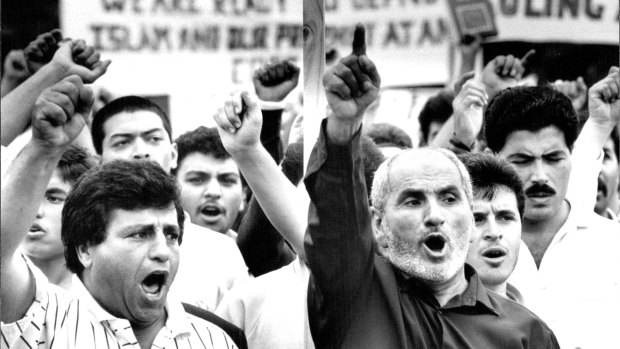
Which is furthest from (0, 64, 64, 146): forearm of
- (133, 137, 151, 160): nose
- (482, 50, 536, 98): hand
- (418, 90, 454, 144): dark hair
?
(418, 90, 454, 144): dark hair

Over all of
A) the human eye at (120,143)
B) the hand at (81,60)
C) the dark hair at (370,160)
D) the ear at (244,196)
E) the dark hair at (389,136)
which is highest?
the hand at (81,60)

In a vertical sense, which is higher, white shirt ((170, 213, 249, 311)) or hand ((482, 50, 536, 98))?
hand ((482, 50, 536, 98))

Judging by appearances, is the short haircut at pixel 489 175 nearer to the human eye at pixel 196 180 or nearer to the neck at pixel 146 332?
the neck at pixel 146 332

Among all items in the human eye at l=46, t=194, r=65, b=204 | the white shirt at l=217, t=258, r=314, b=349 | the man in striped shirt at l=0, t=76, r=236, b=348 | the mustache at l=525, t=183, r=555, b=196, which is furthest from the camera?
the mustache at l=525, t=183, r=555, b=196

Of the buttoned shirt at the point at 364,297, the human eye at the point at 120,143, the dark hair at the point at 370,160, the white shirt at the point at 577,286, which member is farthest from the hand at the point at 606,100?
the human eye at the point at 120,143

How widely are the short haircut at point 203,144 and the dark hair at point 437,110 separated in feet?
4.18

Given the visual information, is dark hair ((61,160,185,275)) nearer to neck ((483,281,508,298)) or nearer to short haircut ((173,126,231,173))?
neck ((483,281,508,298))

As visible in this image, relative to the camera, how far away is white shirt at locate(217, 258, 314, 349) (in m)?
3.79

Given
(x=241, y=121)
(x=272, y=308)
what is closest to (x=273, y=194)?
(x=241, y=121)

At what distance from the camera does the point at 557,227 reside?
4.66 metres

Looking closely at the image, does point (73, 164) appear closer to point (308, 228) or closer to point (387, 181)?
point (387, 181)

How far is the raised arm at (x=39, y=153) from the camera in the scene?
8.84 feet

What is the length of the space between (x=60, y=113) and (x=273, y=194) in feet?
3.19

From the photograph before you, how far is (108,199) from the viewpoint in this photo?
3.56 metres
